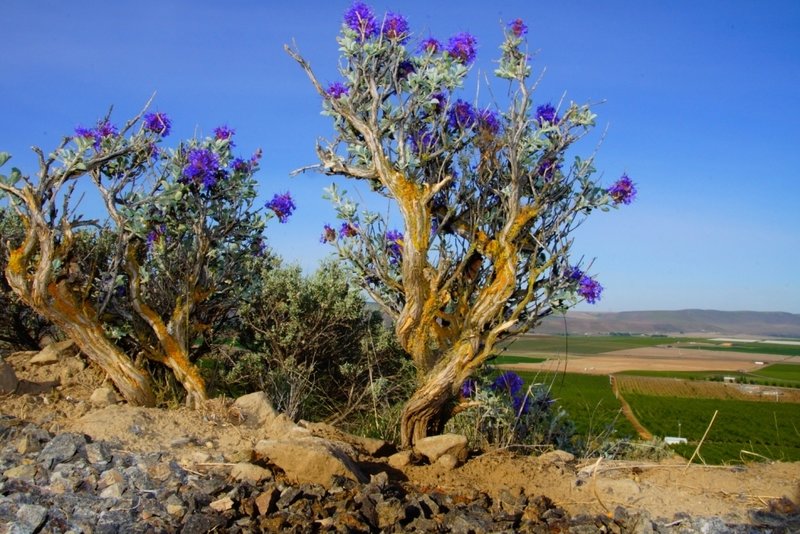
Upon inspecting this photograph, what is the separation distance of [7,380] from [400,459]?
3.74m

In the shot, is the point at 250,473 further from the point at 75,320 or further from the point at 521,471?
the point at 75,320

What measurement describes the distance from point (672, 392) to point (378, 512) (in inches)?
2760

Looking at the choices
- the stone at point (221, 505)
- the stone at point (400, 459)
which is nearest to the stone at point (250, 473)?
the stone at point (221, 505)

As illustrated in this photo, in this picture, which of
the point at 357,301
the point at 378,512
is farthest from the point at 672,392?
the point at 378,512

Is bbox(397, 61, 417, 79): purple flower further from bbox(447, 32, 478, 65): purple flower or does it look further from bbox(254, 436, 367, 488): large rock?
bbox(254, 436, 367, 488): large rock

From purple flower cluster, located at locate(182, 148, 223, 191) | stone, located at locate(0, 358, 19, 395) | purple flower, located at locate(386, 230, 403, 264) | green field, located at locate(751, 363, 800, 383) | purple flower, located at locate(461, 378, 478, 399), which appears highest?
purple flower cluster, located at locate(182, 148, 223, 191)

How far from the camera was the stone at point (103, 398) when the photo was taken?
6445 mm

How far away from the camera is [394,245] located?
7.62 m

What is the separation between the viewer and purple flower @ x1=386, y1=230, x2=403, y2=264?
295 inches

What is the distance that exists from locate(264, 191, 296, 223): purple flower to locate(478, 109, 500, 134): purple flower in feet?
8.80

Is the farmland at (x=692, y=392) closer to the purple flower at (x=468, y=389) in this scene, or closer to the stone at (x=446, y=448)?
the purple flower at (x=468, y=389)

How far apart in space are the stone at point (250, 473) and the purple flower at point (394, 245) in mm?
3058

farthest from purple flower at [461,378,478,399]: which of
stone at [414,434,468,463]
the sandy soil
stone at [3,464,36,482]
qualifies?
the sandy soil

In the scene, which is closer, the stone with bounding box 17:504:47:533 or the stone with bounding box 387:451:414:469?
the stone with bounding box 17:504:47:533
